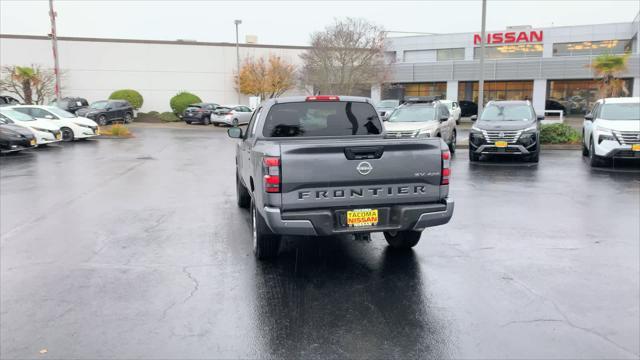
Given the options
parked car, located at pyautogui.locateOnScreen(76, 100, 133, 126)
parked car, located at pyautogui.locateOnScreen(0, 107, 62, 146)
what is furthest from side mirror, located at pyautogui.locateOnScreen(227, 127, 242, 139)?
parked car, located at pyautogui.locateOnScreen(76, 100, 133, 126)

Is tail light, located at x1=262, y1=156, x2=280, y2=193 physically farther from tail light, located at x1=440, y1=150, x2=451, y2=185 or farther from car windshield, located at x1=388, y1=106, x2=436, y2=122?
car windshield, located at x1=388, y1=106, x2=436, y2=122

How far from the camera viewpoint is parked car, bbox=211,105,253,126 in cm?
3544

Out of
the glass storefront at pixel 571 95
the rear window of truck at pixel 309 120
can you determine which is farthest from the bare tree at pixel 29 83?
the glass storefront at pixel 571 95

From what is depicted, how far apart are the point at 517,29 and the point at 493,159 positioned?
38.8 meters

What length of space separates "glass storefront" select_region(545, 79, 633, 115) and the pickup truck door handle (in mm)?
44300

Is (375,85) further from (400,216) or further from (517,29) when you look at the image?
(400,216)

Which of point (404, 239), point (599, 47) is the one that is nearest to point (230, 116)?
point (404, 239)

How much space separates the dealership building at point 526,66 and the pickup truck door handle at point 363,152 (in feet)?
137

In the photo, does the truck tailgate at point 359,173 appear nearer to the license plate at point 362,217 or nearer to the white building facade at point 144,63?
the license plate at point 362,217

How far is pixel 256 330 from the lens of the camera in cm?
471

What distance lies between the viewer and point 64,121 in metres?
23.8

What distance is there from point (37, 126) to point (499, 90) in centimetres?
3876

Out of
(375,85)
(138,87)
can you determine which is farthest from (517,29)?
(138,87)

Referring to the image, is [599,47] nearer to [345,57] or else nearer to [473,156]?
[345,57]
